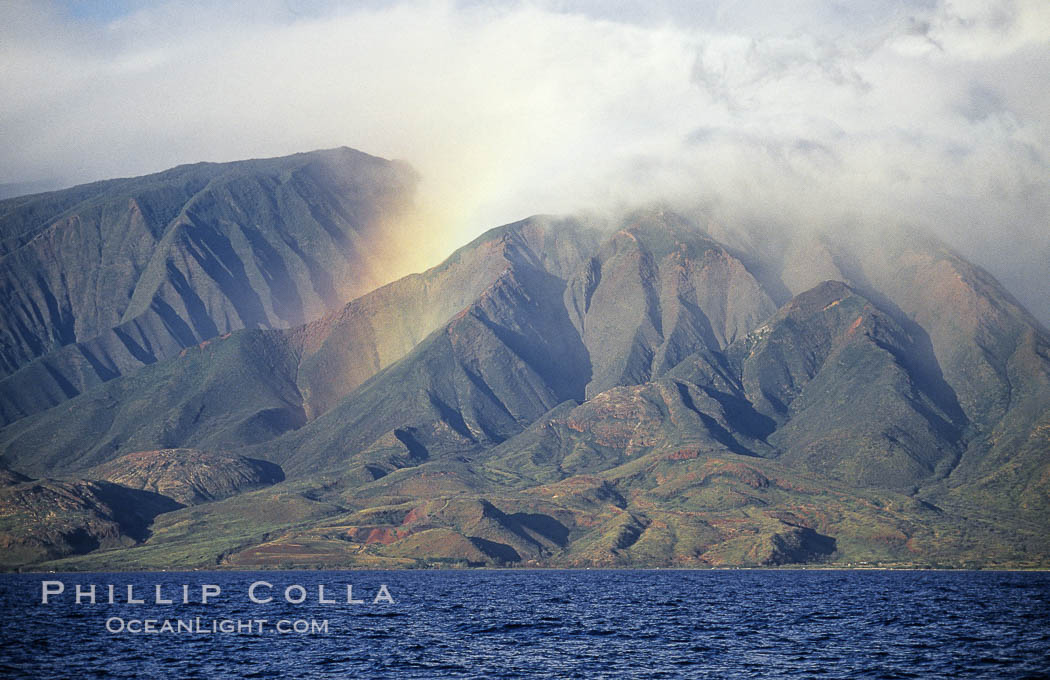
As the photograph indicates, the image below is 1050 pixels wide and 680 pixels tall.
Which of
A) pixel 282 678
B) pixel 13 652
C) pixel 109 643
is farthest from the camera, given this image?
pixel 109 643

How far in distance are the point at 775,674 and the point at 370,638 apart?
70.7 m

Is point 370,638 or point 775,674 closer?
point 775,674

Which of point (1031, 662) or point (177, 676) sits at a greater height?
point (177, 676)

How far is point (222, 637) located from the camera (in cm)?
19675

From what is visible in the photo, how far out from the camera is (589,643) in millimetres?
188625

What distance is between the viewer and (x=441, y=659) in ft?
557

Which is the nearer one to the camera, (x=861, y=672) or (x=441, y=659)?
(x=861, y=672)

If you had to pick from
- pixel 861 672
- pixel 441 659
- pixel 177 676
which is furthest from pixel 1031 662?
pixel 177 676

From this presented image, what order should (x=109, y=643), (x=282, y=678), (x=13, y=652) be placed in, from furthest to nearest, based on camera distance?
(x=109, y=643) → (x=13, y=652) → (x=282, y=678)

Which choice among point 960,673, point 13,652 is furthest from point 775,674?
point 13,652

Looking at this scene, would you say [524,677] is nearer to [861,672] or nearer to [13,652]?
[861,672]

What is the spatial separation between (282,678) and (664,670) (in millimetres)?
47007

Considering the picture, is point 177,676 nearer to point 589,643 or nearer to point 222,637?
point 222,637

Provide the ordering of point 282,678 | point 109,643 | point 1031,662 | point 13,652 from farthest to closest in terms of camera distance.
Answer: point 109,643
point 13,652
point 1031,662
point 282,678
